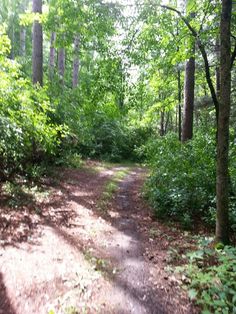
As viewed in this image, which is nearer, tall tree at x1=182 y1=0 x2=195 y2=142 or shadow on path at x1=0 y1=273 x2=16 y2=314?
shadow on path at x1=0 y1=273 x2=16 y2=314

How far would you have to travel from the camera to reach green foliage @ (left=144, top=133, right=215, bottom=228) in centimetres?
641

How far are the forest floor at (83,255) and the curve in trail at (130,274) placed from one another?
0.04 ft

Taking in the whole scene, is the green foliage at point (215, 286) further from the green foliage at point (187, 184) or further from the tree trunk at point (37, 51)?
the tree trunk at point (37, 51)

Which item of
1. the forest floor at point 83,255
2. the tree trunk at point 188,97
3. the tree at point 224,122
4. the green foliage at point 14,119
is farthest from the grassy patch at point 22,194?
the tree trunk at point 188,97

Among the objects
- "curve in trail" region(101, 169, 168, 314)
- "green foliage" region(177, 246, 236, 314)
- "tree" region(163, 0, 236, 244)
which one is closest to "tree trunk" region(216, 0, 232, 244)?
"tree" region(163, 0, 236, 244)

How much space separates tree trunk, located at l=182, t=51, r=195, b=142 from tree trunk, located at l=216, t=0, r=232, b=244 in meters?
5.91

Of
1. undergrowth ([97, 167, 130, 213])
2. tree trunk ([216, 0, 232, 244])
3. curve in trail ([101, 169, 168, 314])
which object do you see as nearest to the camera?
curve in trail ([101, 169, 168, 314])

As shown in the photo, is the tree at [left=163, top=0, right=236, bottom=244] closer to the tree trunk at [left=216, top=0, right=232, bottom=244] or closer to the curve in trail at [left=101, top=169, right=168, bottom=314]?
the tree trunk at [left=216, top=0, right=232, bottom=244]

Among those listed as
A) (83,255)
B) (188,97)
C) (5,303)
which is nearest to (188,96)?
(188,97)

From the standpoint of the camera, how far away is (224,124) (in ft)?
13.9

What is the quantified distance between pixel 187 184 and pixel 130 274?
127 inches

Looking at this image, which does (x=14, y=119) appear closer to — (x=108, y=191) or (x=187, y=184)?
(x=108, y=191)

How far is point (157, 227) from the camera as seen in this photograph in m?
6.15

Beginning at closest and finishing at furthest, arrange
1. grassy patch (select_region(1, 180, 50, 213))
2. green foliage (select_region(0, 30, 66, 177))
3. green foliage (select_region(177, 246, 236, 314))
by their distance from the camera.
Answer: green foliage (select_region(177, 246, 236, 314)), green foliage (select_region(0, 30, 66, 177)), grassy patch (select_region(1, 180, 50, 213))
